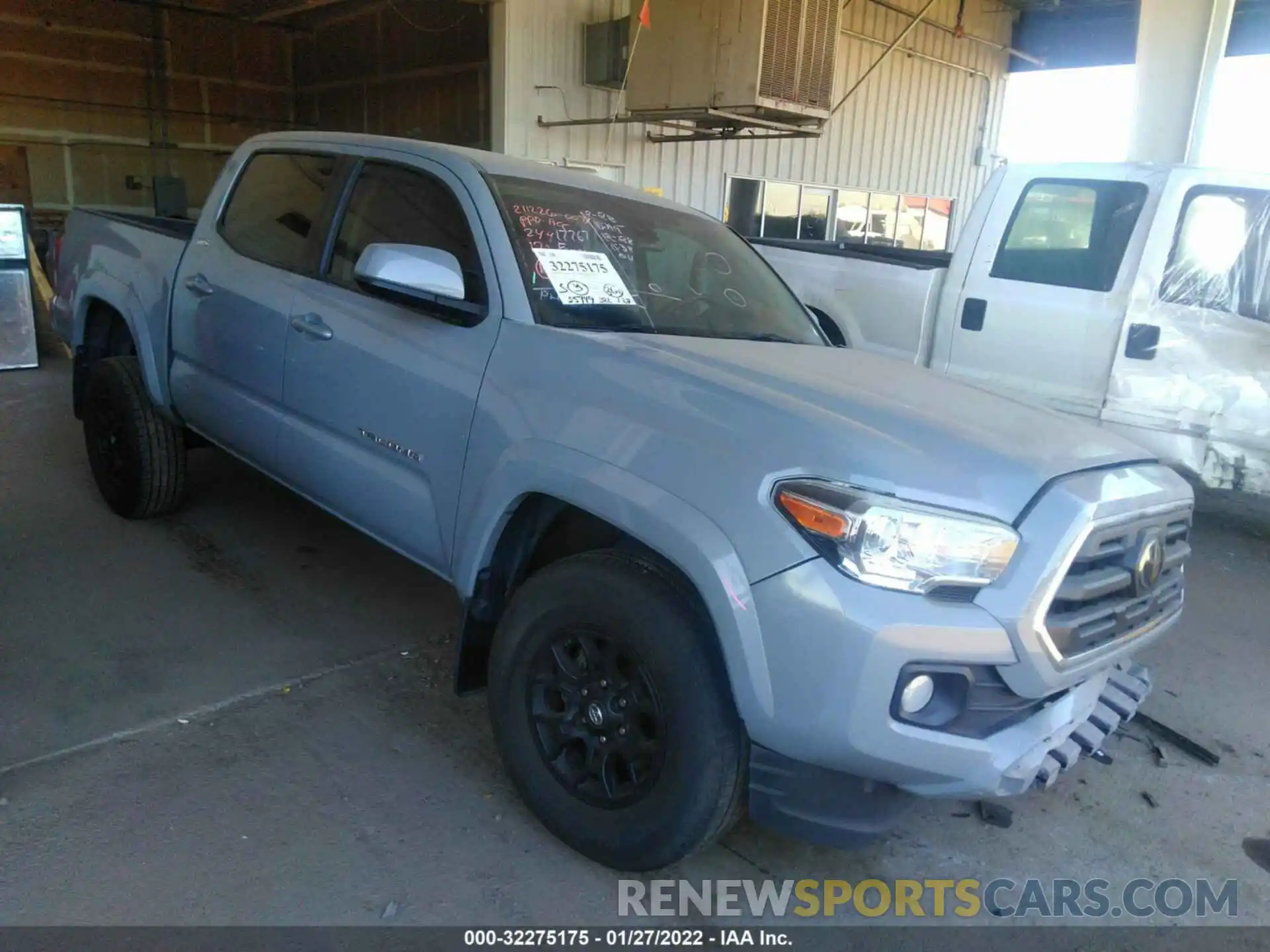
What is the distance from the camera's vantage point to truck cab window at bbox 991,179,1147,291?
5.41 metres

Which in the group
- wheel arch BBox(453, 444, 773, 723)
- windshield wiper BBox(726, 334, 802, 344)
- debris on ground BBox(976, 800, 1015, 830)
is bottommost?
debris on ground BBox(976, 800, 1015, 830)

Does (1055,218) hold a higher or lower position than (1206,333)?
higher

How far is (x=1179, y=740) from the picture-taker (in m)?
3.45

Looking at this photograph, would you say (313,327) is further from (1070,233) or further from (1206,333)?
(1206,333)

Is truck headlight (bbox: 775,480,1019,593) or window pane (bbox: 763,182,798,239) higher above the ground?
window pane (bbox: 763,182,798,239)

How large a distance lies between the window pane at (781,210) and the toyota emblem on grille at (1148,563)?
1185 centimetres

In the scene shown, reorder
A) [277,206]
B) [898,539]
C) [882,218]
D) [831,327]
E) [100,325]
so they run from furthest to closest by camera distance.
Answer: [882,218] → [831,327] → [100,325] → [277,206] → [898,539]

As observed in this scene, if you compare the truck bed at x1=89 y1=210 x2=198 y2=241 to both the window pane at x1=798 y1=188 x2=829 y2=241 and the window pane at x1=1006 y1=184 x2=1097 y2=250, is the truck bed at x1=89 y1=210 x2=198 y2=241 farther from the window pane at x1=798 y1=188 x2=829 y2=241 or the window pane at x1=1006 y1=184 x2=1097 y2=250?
the window pane at x1=798 y1=188 x2=829 y2=241

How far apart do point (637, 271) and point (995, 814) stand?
2.11 m

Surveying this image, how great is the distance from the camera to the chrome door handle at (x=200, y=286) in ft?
12.7

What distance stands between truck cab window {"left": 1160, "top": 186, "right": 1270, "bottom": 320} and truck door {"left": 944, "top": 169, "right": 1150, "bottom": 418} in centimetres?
25

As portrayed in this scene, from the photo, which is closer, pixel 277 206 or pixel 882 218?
pixel 277 206

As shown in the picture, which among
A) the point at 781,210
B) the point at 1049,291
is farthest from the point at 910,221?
the point at 1049,291

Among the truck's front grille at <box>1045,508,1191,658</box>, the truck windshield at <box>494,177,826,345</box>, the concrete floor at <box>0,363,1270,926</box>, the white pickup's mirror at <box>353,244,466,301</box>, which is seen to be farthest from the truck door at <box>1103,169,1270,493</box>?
the white pickup's mirror at <box>353,244,466,301</box>
